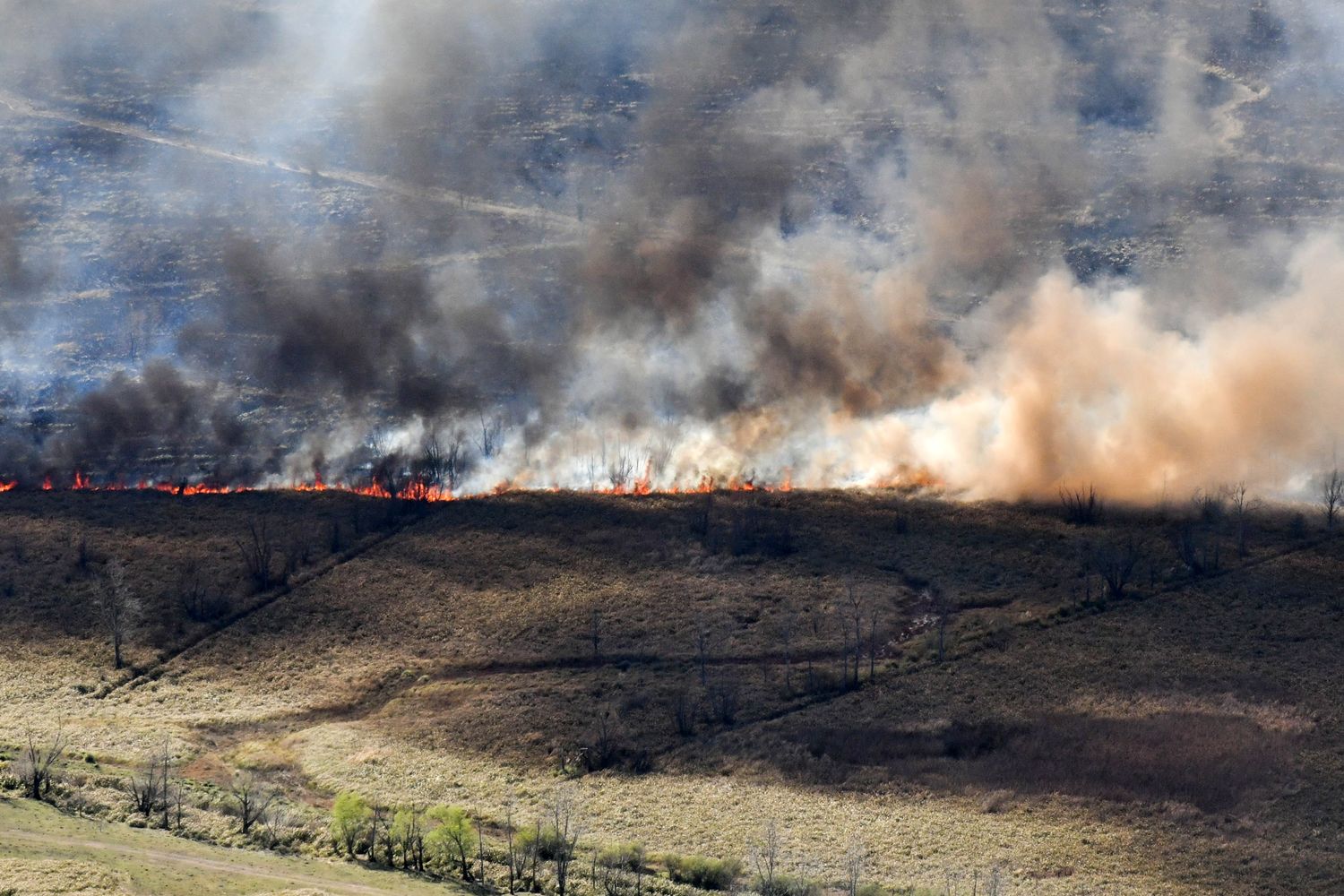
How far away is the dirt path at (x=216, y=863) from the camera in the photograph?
2702 inches

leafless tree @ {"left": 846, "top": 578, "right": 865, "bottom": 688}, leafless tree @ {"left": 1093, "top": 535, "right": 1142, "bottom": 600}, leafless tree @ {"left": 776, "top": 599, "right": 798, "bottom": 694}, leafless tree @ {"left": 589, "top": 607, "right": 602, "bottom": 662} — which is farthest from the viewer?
leafless tree @ {"left": 1093, "top": 535, "right": 1142, "bottom": 600}

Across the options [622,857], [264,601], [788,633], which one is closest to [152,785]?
[622,857]

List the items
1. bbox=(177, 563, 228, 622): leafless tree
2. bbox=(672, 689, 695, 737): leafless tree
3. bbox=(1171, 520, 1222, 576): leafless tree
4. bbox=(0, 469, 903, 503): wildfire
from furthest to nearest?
bbox=(0, 469, 903, 503): wildfire, bbox=(177, 563, 228, 622): leafless tree, bbox=(1171, 520, 1222, 576): leafless tree, bbox=(672, 689, 695, 737): leafless tree

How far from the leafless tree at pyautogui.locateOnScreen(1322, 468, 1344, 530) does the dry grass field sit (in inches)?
48.6

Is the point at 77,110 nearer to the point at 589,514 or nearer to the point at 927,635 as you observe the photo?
the point at 589,514

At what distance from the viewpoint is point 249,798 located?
78188mm

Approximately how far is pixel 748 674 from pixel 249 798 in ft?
81.7

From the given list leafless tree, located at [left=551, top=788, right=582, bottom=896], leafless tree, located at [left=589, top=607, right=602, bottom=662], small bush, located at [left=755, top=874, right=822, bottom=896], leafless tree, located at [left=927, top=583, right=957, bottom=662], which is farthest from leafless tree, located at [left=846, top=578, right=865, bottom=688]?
small bush, located at [left=755, top=874, right=822, bottom=896]

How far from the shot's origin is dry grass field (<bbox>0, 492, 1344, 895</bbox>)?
77.1 meters

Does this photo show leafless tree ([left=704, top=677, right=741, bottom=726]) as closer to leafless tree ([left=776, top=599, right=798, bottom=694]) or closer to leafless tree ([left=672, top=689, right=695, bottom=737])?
leafless tree ([left=672, top=689, right=695, bottom=737])

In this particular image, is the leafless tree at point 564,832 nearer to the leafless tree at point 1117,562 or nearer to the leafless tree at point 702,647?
the leafless tree at point 702,647

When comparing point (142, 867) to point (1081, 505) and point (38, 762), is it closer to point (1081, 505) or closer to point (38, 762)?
point (38, 762)

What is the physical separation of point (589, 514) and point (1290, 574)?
3845 cm

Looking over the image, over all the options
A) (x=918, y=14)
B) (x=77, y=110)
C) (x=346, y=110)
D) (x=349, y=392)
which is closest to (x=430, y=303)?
(x=349, y=392)
